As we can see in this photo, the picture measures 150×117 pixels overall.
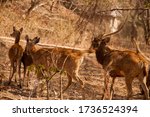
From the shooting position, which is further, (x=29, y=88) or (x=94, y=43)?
(x=29, y=88)

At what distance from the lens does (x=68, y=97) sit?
11.2 m

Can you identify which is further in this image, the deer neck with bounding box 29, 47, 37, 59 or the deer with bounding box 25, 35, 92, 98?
the deer neck with bounding box 29, 47, 37, 59

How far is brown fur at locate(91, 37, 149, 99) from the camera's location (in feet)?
32.9

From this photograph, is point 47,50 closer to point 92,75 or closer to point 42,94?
point 42,94

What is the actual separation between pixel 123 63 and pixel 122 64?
4 centimetres

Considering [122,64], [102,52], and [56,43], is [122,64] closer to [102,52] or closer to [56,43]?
[102,52]

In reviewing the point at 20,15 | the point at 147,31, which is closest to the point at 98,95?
the point at 20,15

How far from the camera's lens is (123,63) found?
10.2m

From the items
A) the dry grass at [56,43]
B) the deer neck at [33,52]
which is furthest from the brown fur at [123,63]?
the deer neck at [33,52]

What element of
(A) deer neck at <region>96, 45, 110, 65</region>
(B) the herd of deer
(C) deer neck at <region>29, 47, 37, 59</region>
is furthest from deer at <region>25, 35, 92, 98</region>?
(A) deer neck at <region>96, 45, 110, 65</region>

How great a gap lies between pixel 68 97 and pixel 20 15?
34.9 ft

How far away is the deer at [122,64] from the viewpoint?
10039 millimetres

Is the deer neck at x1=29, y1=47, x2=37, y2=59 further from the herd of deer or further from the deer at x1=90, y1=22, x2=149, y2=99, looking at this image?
the deer at x1=90, y1=22, x2=149, y2=99

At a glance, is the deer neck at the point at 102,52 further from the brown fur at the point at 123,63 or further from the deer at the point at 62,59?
the deer at the point at 62,59
